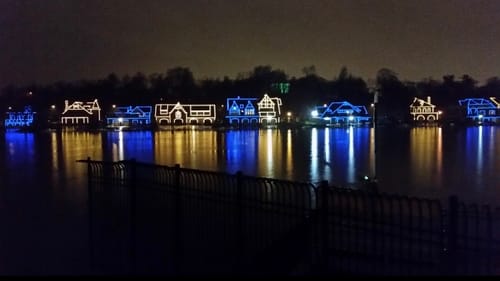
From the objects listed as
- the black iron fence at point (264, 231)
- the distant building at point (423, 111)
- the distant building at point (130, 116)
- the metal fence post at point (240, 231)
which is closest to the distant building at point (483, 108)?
the distant building at point (423, 111)

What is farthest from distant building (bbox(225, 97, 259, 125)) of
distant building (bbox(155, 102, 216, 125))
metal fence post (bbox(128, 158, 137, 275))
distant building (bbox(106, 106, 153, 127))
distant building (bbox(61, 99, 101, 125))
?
metal fence post (bbox(128, 158, 137, 275))

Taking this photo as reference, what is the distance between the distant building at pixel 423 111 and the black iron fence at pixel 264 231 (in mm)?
138166

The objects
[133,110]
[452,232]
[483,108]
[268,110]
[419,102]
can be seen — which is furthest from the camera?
[483,108]

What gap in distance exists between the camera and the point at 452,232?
5.99 m

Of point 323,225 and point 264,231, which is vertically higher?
point 323,225

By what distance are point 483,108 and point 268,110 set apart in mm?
55773

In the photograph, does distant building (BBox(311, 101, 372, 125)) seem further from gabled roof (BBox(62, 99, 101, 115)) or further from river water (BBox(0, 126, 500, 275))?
river water (BBox(0, 126, 500, 275))

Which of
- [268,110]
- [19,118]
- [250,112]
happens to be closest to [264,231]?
[250,112]

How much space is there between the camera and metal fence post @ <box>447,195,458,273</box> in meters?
5.78

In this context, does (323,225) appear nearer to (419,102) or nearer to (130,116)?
(130,116)

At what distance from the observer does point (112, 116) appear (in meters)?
141

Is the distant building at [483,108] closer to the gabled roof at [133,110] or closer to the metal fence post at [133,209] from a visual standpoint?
the gabled roof at [133,110]

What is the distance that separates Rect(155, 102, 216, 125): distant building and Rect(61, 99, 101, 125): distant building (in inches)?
644

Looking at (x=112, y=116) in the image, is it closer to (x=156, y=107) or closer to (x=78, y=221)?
(x=156, y=107)
